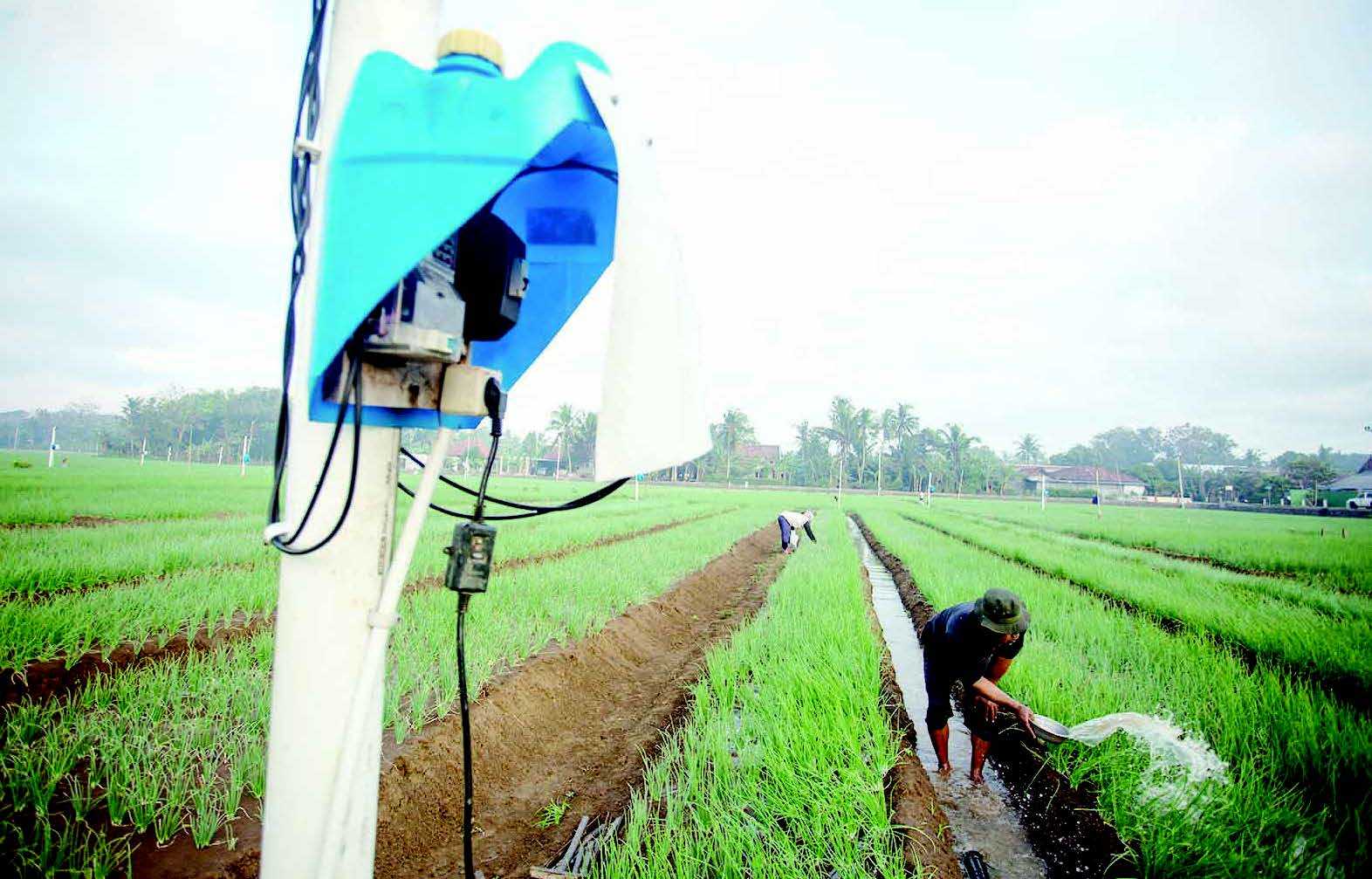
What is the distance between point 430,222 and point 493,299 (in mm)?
262

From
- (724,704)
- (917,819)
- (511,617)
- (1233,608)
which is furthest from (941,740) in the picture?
(1233,608)

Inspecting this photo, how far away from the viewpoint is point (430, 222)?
0.78m

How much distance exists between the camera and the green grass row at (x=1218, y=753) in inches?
85.8

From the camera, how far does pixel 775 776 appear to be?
2.61 metres

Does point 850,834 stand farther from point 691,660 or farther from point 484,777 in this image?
point 691,660

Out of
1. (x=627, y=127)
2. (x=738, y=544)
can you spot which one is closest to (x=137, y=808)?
(x=627, y=127)

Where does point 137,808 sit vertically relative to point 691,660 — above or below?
above

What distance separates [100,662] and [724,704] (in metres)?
3.17

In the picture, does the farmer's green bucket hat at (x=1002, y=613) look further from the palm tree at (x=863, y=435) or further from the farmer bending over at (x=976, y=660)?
the palm tree at (x=863, y=435)

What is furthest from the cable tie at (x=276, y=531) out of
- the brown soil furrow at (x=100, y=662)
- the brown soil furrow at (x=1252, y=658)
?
the brown soil furrow at (x=1252, y=658)

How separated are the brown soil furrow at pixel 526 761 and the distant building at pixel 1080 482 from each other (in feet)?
186

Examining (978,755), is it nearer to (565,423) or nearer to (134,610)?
(134,610)

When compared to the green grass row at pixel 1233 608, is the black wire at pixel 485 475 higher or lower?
higher

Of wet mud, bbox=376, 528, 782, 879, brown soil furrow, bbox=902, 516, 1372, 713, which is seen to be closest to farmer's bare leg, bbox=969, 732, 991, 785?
wet mud, bbox=376, 528, 782, 879
